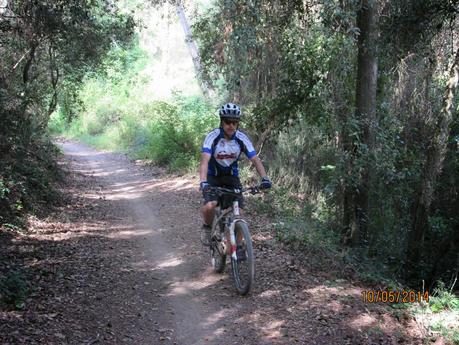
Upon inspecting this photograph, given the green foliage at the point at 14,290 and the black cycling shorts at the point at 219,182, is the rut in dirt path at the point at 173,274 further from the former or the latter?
the black cycling shorts at the point at 219,182

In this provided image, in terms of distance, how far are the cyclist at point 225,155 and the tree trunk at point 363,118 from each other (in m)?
3.04

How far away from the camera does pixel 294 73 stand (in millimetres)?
10789

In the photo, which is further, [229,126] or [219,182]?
[219,182]

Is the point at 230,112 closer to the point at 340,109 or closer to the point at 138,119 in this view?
the point at 340,109

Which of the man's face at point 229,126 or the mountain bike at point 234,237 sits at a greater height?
the man's face at point 229,126

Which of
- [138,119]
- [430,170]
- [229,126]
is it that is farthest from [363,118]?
[138,119]

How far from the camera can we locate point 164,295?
6387 mm

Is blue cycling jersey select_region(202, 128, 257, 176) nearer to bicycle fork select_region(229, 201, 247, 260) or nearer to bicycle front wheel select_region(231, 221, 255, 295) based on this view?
bicycle fork select_region(229, 201, 247, 260)

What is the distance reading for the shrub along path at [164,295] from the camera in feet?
17.1

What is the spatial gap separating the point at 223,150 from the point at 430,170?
4784mm

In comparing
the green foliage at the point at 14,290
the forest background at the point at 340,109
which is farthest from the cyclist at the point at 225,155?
the green foliage at the point at 14,290

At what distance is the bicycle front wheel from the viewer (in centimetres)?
591
